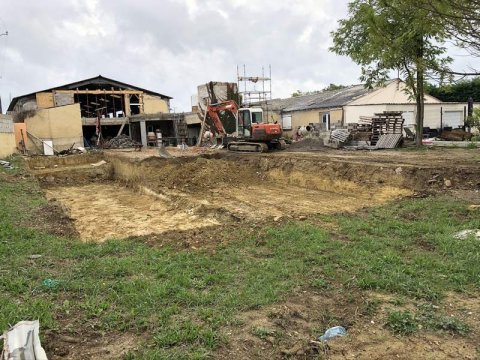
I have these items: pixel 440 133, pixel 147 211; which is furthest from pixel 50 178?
pixel 440 133

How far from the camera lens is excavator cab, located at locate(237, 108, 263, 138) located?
2220cm

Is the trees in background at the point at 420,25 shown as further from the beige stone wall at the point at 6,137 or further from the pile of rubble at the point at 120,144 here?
the pile of rubble at the point at 120,144

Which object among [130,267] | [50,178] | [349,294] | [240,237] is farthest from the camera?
[50,178]

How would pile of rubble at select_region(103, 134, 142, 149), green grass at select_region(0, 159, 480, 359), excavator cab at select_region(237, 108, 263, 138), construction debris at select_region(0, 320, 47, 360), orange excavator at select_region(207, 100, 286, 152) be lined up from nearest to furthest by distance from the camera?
construction debris at select_region(0, 320, 47, 360), green grass at select_region(0, 159, 480, 359), orange excavator at select_region(207, 100, 286, 152), excavator cab at select_region(237, 108, 263, 138), pile of rubble at select_region(103, 134, 142, 149)

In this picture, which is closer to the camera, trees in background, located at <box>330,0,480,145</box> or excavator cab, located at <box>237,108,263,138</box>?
trees in background, located at <box>330,0,480,145</box>

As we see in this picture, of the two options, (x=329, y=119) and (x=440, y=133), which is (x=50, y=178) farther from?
(x=440, y=133)

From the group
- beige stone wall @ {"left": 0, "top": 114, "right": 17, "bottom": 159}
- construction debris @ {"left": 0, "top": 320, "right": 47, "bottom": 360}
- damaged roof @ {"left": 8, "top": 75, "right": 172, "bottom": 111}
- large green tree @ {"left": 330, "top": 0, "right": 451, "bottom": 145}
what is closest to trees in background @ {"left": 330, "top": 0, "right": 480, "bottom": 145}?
large green tree @ {"left": 330, "top": 0, "right": 451, "bottom": 145}

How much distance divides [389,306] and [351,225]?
346 cm

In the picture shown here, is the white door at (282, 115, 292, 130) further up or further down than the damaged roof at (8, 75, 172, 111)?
further down

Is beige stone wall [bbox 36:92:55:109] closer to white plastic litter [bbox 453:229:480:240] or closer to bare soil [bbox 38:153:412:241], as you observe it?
Result: bare soil [bbox 38:153:412:241]

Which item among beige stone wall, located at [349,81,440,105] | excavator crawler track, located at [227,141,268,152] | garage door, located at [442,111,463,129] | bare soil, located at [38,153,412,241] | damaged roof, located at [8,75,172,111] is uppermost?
damaged roof, located at [8,75,172,111]

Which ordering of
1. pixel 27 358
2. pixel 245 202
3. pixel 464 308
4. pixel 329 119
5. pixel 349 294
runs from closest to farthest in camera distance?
1. pixel 27 358
2. pixel 464 308
3. pixel 349 294
4. pixel 245 202
5. pixel 329 119

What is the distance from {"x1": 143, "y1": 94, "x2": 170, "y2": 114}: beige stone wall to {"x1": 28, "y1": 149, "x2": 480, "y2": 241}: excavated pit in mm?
17518

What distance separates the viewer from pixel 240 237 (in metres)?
7.75
